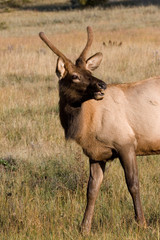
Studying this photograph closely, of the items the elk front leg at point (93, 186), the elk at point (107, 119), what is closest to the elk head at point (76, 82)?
the elk at point (107, 119)

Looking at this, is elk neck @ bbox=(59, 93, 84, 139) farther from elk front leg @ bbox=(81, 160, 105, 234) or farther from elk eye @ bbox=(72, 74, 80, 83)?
elk front leg @ bbox=(81, 160, 105, 234)

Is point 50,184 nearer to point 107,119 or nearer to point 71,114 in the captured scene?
point 71,114

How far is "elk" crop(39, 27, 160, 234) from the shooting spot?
4.54 meters

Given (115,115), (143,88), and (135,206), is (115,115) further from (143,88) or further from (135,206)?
(135,206)

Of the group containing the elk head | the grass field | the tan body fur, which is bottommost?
the grass field

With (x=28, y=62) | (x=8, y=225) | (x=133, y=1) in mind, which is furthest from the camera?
(x=133, y=1)

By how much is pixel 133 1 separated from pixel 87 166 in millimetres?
52631

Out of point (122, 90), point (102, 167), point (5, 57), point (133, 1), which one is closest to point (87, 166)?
point (102, 167)

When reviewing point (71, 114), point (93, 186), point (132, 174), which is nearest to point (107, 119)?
point (71, 114)

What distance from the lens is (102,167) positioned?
199 inches

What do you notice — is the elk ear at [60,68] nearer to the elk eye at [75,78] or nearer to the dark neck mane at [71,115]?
the elk eye at [75,78]

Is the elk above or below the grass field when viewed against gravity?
above

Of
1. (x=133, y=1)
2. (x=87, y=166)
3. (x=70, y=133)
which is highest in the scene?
(x=70, y=133)

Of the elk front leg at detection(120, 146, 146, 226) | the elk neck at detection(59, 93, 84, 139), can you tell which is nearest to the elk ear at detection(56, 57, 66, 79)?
the elk neck at detection(59, 93, 84, 139)
